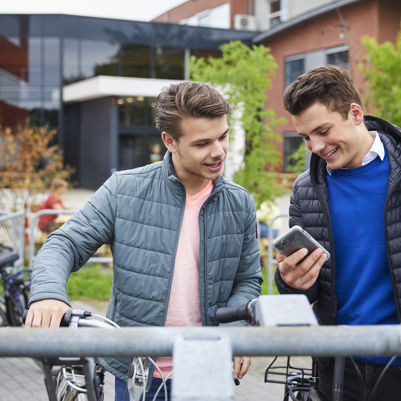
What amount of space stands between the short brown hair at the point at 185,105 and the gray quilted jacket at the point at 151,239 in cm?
18

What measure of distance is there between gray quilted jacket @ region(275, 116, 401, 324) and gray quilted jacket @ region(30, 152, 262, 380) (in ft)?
0.83

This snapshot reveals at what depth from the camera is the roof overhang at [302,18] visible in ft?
75.8

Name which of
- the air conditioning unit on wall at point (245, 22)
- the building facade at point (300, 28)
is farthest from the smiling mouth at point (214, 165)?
the air conditioning unit on wall at point (245, 22)

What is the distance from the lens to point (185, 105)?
228 cm

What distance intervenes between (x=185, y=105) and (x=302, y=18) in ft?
82.4

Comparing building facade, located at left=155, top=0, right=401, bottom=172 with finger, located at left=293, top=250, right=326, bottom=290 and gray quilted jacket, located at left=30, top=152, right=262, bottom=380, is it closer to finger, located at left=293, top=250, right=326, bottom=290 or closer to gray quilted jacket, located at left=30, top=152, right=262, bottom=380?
gray quilted jacket, located at left=30, top=152, right=262, bottom=380

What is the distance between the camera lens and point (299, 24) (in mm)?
26406

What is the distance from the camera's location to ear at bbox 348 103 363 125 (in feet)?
7.36

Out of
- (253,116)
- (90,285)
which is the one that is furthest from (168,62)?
(90,285)

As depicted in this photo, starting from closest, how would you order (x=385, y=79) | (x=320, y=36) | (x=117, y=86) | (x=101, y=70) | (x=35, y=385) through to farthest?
(x=35, y=385)
(x=385, y=79)
(x=320, y=36)
(x=117, y=86)
(x=101, y=70)

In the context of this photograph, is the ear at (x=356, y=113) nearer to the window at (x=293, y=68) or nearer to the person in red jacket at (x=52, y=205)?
the person in red jacket at (x=52, y=205)

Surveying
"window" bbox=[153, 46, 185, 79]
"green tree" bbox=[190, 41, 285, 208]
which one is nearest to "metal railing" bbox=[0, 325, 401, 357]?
"green tree" bbox=[190, 41, 285, 208]

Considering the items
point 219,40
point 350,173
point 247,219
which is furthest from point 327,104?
point 219,40

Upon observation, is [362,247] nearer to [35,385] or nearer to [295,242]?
[295,242]
